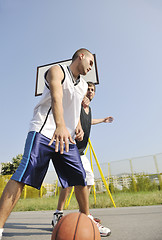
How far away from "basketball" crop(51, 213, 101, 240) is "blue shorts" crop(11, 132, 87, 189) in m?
0.40

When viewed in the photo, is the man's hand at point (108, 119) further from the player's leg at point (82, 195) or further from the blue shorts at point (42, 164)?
the player's leg at point (82, 195)

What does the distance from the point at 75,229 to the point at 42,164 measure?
582 millimetres

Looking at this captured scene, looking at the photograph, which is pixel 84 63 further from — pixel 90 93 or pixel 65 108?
pixel 90 93

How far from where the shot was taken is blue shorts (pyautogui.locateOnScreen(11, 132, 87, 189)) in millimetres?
1443

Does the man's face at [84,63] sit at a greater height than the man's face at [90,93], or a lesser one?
lesser

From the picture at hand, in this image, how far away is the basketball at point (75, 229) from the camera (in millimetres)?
1215

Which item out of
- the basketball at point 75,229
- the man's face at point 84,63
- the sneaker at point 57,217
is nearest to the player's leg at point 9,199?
the basketball at point 75,229

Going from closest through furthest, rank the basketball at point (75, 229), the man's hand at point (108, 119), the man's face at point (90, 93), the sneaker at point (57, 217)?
the basketball at point (75, 229) → the sneaker at point (57, 217) → the man's face at point (90, 93) → the man's hand at point (108, 119)

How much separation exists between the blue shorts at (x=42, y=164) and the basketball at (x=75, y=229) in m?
0.40

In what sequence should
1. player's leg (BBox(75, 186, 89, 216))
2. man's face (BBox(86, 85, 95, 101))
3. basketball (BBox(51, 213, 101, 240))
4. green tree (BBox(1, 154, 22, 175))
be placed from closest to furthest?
1. basketball (BBox(51, 213, 101, 240))
2. player's leg (BBox(75, 186, 89, 216))
3. man's face (BBox(86, 85, 95, 101))
4. green tree (BBox(1, 154, 22, 175))

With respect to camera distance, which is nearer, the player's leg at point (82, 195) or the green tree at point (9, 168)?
the player's leg at point (82, 195)

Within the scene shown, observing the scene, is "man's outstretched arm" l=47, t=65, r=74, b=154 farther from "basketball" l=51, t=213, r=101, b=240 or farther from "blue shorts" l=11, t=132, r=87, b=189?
"basketball" l=51, t=213, r=101, b=240

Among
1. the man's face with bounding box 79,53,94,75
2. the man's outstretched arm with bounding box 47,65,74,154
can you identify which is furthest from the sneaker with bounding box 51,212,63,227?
the man's face with bounding box 79,53,94,75

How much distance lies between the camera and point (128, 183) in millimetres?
9750
